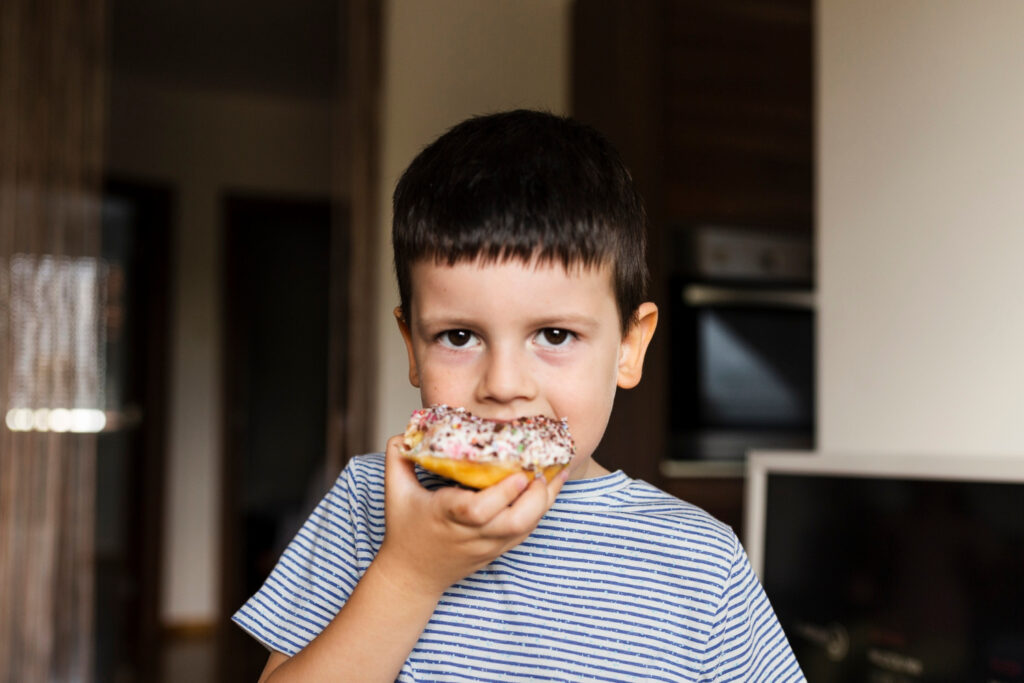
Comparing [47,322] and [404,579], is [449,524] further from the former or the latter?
[47,322]

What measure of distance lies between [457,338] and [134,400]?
4550 millimetres

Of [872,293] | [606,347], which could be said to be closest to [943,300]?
[872,293]

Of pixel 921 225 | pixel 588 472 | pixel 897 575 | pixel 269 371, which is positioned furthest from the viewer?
pixel 269 371

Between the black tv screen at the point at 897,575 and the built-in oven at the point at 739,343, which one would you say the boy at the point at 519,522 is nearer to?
the black tv screen at the point at 897,575

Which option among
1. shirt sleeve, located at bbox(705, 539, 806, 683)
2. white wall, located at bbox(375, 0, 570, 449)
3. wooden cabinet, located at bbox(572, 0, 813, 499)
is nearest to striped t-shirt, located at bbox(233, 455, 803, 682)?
shirt sleeve, located at bbox(705, 539, 806, 683)

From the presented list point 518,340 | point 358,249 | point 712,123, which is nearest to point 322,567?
point 518,340

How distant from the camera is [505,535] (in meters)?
0.68

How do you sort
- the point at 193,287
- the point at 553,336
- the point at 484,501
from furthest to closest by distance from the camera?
1. the point at 193,287
2. the point at 553,336
3. the point at 484,501

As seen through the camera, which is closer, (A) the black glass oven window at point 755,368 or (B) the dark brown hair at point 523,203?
(B) the dark brown hair at point 523,203

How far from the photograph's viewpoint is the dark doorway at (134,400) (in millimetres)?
4883

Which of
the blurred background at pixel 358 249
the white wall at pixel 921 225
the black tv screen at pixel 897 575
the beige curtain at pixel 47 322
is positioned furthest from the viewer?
the beige curtain at pixel 47 322

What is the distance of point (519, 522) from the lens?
2.21ft

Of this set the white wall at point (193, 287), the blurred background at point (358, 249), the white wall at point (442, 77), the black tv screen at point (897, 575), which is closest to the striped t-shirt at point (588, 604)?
the black tv screen at point (897, 575)

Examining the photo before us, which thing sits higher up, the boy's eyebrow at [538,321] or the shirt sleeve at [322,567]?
the boy's eyebrow at [538,321]
